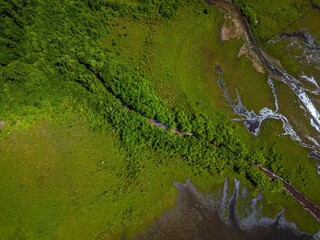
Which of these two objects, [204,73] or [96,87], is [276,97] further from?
[96,87]

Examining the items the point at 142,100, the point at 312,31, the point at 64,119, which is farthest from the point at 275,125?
the point at 64,119

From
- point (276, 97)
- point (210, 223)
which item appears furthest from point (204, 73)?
point (210, 223)

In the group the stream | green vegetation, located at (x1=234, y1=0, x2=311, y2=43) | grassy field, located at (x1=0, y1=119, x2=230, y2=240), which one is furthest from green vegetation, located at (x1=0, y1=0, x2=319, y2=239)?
green vegetation, located at (x1=234, y1=0, x2=311, y2=43)

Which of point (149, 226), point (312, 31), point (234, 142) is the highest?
point (312, 31)

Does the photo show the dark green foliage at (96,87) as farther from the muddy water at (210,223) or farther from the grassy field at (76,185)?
the muddy water at (210,223)

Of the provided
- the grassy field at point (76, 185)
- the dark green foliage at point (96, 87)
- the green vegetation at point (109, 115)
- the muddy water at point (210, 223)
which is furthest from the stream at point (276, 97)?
the grassy field at point (76, 185)

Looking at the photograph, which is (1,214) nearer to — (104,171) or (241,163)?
A: (104,171)

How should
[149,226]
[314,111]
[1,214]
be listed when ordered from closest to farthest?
[1,214] → [149,226] → [314,111]
